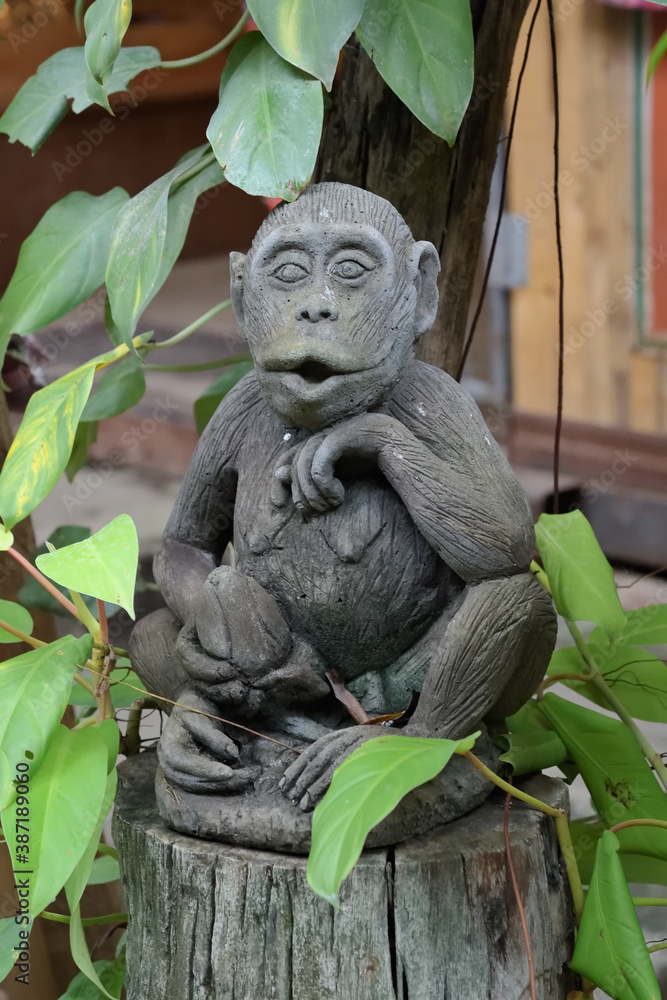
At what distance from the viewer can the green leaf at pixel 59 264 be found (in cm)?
158

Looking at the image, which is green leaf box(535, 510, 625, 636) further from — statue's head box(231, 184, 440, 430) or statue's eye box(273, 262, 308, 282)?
statue's eye box(273, 262, 308, 282)

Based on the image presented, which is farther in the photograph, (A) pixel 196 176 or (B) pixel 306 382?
(A) pixel 196 176

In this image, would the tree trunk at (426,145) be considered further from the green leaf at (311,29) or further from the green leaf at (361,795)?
the green leaf at (361,795)

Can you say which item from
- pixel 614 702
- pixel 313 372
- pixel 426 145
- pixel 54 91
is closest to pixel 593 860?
pixel 614 702

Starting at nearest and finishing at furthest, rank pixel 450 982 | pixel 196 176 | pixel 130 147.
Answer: pixel 450 982
pixel 196 176
pixel 130 147

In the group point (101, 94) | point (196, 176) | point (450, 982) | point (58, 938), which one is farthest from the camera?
point (58, 938)

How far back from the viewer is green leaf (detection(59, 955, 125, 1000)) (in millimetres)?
1539

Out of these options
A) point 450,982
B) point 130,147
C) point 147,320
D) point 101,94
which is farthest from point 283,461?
point 147,320

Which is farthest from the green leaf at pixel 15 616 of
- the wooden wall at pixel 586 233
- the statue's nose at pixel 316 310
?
the wooden wall at pixel 586 233

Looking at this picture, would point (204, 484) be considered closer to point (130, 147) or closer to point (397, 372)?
point (397, 372)

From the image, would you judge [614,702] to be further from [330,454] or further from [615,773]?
[330,454]

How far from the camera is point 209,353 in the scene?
12.8ft

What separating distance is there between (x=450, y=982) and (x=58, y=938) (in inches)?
35.0

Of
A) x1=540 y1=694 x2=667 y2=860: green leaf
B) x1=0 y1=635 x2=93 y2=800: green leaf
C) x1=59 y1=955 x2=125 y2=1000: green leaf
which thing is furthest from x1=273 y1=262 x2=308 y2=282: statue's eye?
x1=59 y1=955 x2=125 y2=1000: green leaf
